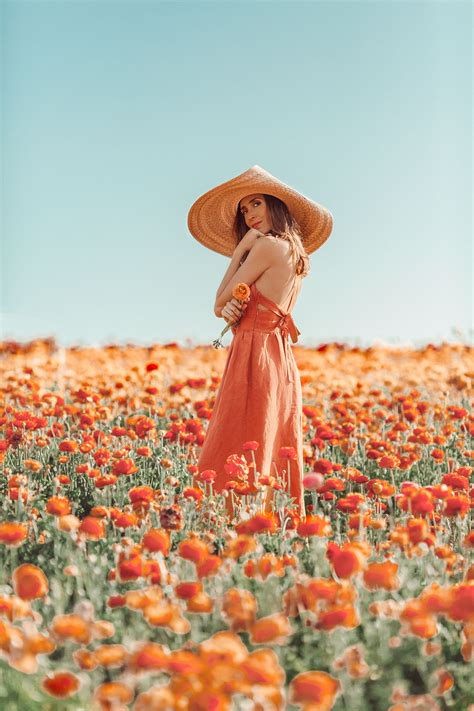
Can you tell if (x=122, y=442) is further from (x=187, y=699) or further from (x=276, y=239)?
(x=187, y=699)

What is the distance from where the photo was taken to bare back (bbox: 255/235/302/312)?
13.2ft

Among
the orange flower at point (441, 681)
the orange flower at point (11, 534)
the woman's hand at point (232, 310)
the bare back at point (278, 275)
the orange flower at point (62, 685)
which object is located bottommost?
the orange flower at point (441, 681)

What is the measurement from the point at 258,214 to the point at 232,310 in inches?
24.2

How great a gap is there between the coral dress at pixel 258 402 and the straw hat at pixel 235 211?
1.73ft

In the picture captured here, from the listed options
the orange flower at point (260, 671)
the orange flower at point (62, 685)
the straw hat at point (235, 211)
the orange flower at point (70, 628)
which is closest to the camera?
the orange flower at point (260, 671)

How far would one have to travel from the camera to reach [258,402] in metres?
4.07

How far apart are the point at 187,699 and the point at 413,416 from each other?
150 inches

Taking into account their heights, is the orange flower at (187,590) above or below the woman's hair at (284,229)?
below

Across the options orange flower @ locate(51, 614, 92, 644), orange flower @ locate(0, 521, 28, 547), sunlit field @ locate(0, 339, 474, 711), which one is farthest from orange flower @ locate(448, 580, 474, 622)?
orange flower @ locate(0, 521, 28, 547)

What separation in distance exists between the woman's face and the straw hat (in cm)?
6

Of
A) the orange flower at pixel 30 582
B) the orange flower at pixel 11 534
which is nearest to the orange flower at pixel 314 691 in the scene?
the orange flower at pixel 30 582

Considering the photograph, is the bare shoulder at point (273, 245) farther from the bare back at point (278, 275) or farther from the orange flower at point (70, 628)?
the orange flower at point (70, 628)

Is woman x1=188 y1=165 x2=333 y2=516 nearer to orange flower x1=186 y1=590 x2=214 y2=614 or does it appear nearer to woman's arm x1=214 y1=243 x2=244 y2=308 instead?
woman's arm x1=214 y1=243 x2=244 y2=308

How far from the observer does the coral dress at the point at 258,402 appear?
405cm
